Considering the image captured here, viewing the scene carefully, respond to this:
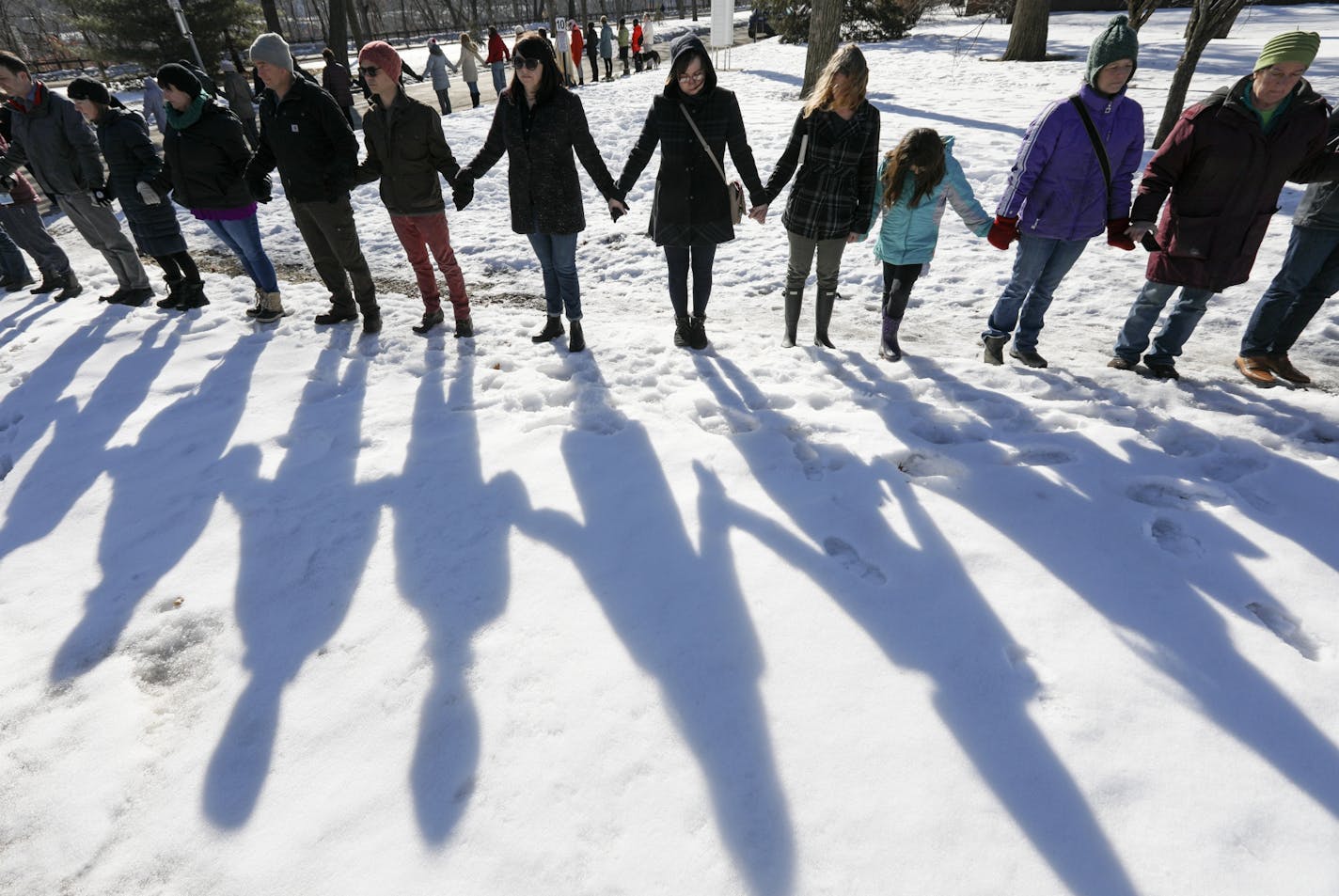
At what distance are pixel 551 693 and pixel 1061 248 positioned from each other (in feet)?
13.0

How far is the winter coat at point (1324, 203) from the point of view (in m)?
3.42

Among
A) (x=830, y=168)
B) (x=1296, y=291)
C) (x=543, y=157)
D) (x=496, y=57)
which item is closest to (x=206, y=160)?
(x=543, y=157)

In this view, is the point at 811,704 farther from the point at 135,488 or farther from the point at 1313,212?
the point at 1313,212

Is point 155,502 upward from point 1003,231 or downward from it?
downward

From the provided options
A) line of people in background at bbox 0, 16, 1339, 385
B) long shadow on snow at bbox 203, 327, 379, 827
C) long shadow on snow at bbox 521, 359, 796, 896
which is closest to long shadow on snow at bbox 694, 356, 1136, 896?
long shadow on snow at bbox 521, 359, 796, 896

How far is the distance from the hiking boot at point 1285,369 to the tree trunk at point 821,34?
382 inches

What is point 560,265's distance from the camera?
451 centimetres

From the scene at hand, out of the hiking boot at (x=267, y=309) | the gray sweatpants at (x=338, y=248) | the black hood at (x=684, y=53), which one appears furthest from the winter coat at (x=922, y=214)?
the hiking boot at (x=267, y=309)

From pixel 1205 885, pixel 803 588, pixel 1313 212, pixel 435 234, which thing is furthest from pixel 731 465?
pixel 1313 212

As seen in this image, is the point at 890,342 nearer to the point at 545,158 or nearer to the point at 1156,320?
the point at 1156,320

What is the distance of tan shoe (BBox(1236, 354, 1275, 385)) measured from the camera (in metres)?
3.91

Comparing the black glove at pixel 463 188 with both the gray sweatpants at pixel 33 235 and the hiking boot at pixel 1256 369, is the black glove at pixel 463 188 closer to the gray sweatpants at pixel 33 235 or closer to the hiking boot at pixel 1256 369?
the gray sweatpants at pixel 33 235

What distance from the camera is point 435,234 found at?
4.63 meters

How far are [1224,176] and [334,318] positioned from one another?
6.14 metres
